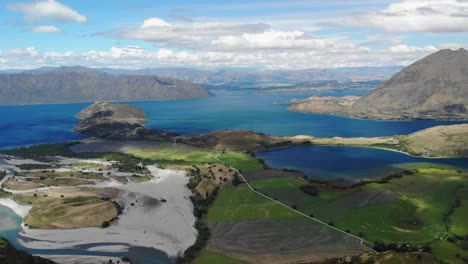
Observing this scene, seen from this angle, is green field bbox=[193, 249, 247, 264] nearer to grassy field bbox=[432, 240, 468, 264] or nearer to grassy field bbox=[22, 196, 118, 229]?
grassy field bbox=[22, 196, 118, 229]

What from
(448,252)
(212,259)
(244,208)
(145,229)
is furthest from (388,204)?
(145,229)

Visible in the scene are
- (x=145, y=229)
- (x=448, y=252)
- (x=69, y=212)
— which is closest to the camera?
(x=448, y=252)

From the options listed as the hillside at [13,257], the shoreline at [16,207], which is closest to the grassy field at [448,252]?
the hillside at [13,257]

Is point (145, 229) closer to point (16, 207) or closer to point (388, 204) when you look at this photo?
point (16, 207)

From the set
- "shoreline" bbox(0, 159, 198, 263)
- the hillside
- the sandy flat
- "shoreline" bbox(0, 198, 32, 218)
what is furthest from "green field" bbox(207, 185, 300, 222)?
"shoreline" bbox(0, 198, 32, 218)

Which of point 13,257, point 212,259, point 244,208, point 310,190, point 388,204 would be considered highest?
point 13,257

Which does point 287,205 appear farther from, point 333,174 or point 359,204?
point 333,174
